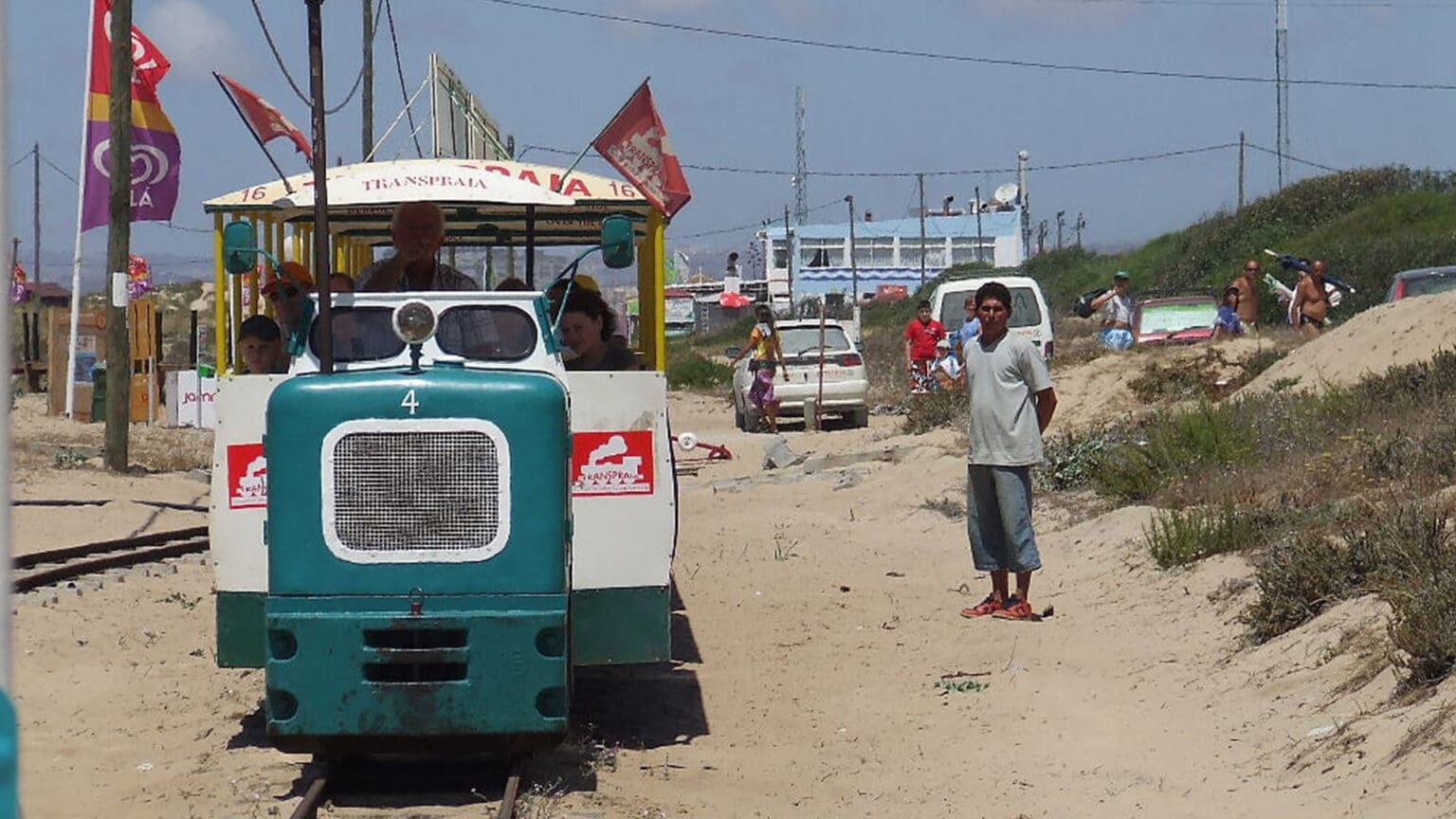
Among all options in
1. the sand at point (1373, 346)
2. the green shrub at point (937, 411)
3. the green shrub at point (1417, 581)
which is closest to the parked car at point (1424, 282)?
the sand at point (1373, 346)

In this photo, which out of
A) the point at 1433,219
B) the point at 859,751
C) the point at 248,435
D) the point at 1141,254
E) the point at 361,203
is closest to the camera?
the point at 248,435

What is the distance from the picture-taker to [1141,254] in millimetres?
60312

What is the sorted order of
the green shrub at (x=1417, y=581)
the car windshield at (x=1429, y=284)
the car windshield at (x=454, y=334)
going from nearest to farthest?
1. the green shrub at (x=1417, y=581)
2. the car windshield at (x=454, y=334)
3. the car windshield at (x=1429, y=284)

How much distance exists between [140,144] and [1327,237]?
106 feet

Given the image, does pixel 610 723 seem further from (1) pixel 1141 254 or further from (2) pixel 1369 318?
(1) pixel 1141 254

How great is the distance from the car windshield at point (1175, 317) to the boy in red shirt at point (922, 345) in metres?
2.88

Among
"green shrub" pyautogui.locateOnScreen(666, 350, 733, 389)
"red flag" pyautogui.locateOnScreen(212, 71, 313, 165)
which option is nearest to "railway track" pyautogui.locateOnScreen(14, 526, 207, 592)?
"red flag" pyautogui.locateOnScreen(212, 71, 313, 165)

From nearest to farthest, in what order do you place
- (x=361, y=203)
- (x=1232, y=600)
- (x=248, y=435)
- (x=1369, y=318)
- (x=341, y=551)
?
(x=341, y=551) < (x=248, y=435) < (x=361, y=203) < (x=1232, y=600) < (x=1369, y=318)

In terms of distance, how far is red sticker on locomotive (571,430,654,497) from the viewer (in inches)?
321

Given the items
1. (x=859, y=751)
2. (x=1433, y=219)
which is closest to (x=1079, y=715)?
(x=859, y=751)

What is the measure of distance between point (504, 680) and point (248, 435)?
1.61m

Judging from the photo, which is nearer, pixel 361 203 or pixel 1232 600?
pixel 361 203

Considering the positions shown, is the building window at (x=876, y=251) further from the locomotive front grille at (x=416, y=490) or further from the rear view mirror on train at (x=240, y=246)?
the locomotive front grille at (x=416, y=490)

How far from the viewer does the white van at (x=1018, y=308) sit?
25.0 metres
